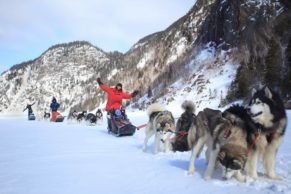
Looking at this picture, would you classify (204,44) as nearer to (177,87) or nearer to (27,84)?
(177,87)

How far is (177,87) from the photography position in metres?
49.2

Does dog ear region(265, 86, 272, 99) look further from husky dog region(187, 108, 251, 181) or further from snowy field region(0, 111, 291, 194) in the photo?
snowy field region(0, 111, 291, 194)

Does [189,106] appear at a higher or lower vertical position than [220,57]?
lower

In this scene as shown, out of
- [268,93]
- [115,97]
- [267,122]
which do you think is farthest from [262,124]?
[115,97]

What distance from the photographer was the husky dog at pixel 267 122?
16.3 feet

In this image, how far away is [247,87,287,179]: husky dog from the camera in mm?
4953

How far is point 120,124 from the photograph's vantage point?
12039mm

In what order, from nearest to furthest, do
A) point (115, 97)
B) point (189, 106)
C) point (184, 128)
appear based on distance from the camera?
1. point (189, 106)
2. point (184, 128)
3. point (115, 97)

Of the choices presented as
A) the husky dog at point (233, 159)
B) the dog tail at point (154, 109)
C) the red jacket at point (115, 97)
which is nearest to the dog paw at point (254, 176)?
the husky dog at point (233, 159)

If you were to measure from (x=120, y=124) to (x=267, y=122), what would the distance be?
24.7 ft

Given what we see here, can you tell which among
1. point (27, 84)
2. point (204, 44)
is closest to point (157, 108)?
point (204, 44)

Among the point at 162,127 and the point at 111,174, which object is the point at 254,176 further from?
the point at 162,127

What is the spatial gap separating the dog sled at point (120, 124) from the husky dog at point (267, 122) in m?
7.23

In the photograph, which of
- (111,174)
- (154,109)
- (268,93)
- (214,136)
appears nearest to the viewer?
(268,93)
